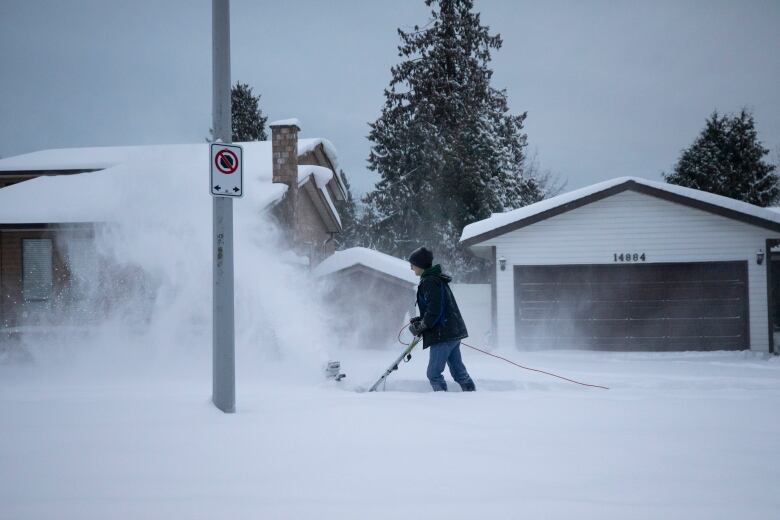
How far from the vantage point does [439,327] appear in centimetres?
707

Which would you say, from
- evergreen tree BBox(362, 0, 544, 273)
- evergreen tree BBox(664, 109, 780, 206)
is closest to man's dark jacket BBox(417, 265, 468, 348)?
evergreen tree BBox(362, 0, 544, 273)

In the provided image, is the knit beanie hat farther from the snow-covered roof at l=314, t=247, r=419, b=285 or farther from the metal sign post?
the snow-covered roof at l=314, t=247, r=419, b=285

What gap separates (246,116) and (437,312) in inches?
1525

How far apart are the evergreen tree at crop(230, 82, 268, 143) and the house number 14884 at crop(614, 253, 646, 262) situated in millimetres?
32364

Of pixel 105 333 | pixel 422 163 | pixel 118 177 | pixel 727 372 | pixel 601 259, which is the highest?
pixel 422 163

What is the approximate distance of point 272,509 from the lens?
311 centimetres

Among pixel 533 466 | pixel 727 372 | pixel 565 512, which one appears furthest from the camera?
pixel 727 372

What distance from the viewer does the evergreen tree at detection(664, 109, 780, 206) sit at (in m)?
30.7

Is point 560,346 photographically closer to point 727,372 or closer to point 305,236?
point 727,372

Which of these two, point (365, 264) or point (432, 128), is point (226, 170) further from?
point (432, 128)

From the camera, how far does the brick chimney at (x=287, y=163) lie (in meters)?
16.2

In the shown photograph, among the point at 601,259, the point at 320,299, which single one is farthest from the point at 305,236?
the point at 601,259

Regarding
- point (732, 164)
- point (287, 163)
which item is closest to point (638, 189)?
point (287, 163)

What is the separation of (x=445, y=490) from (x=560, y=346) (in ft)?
40.2
